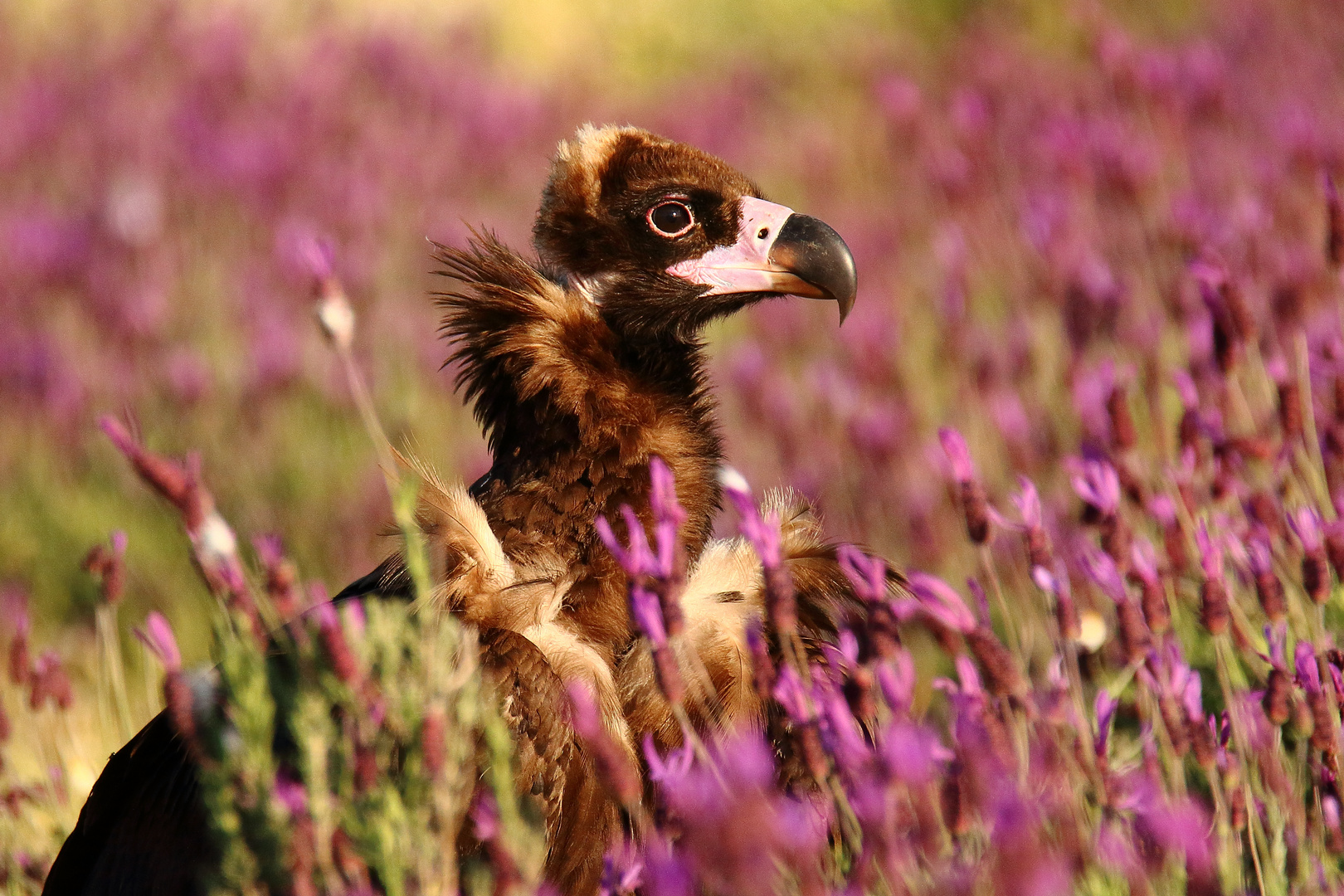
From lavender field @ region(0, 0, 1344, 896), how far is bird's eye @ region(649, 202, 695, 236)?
79cm

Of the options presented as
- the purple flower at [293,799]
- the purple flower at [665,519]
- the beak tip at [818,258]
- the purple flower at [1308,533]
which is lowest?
the purple flower at [1308,533]

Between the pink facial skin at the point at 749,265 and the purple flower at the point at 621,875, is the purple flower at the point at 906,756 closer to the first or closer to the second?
the purple flower at the point at 621,875

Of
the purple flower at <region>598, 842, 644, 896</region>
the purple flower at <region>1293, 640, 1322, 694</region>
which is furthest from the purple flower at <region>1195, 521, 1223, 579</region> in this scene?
the purple flower at <region>598, 842, 644, 896</region>

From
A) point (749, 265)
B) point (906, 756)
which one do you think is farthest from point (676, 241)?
point (906, 756)

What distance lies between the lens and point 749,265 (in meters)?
2.89

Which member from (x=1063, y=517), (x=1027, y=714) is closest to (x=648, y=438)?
(x=1027, y=714)

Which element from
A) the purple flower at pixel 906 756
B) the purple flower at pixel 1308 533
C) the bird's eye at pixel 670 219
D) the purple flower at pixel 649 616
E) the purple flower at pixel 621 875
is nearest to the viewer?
the purple flower at pixel 906 756

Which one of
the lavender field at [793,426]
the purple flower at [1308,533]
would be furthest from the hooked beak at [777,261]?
the purple flower at [1308,533]

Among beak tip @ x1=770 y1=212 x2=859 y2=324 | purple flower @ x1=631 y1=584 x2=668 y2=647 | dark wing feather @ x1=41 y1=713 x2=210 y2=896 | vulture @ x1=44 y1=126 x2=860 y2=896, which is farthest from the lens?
beak tip @ x1=770 y1=212 x2=859 y2=324

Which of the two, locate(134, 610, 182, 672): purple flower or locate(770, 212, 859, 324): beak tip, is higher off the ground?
locate(770, 212, 859, 324): beak tip

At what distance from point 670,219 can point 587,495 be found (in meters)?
0.75

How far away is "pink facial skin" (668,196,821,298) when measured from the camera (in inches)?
112

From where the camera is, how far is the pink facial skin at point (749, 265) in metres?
2.85

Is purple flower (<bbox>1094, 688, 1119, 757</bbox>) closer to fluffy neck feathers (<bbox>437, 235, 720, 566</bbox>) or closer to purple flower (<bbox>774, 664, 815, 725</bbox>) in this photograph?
purple flower (<bbox>774, 664, 815, 725</bbox>)
